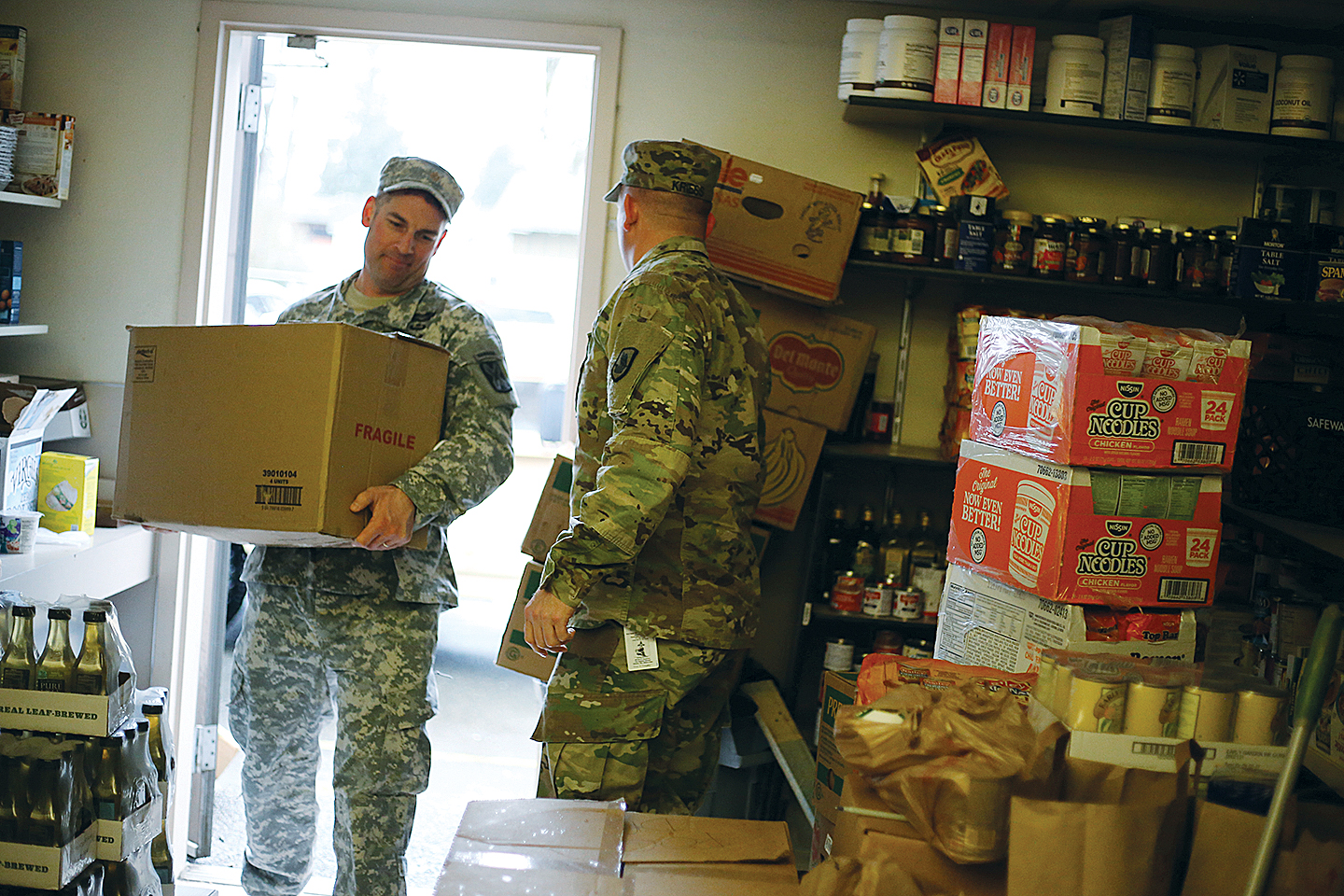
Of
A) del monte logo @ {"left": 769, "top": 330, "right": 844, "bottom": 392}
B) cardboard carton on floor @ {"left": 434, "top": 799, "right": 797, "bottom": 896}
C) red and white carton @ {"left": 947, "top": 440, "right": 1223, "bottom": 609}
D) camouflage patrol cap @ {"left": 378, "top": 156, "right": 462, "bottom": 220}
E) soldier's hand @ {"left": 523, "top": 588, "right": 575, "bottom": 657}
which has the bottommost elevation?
cardboard carton on floor @ {"left": 434, "top": 799, "right": 797, "bottom": 896}

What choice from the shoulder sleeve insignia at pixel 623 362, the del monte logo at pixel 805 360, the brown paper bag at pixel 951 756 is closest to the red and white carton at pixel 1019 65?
the del monte logo at pixel 805 360

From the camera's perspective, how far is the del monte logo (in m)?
2.84

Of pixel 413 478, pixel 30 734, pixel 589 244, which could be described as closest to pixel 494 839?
pixel 413 478

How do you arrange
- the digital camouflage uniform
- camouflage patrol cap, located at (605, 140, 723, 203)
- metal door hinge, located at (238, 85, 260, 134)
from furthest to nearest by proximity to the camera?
metal door hinge, located at (238, 85, 260, 134) → the digital camouflage uniform → camouflage patrol cap, located at (605, 140, 723, 203)

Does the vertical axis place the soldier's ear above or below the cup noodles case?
above

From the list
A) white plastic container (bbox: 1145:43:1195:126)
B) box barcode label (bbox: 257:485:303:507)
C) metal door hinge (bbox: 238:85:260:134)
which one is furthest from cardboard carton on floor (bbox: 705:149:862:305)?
metal door hinge (bbox: 238:85:260:134)

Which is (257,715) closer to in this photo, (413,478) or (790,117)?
(413,478)

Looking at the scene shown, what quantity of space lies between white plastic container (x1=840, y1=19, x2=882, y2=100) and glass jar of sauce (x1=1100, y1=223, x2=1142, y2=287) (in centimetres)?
75

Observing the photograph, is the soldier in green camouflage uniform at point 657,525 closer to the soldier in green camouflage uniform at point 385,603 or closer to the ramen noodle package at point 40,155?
the soldier in green camouflage uniform at point 385,603

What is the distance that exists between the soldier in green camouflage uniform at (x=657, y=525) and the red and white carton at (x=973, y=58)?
89cm

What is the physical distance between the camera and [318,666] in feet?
8.11

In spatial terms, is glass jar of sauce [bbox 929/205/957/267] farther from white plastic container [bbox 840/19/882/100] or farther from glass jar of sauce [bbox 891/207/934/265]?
white plastic container [bbox 840/19/882/100]

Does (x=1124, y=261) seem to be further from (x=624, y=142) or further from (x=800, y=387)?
(x=624, y=142)

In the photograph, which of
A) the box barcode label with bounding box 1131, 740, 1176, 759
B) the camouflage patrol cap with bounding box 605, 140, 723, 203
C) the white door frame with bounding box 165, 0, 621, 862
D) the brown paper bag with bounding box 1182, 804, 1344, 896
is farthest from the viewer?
the white door frame with bounding box 165, 0, 621, 862
